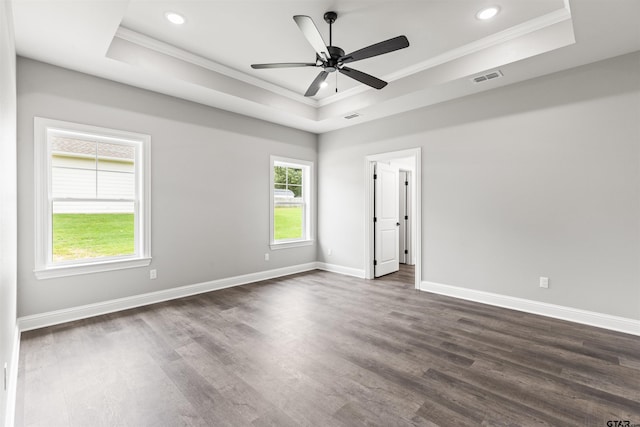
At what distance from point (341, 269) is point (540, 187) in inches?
138

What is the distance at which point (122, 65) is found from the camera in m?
3.35

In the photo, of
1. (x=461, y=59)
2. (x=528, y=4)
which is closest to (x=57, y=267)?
(x=461, y=59)

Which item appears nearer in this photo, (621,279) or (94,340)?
(94,340)

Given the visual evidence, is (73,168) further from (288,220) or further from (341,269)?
(341,269)

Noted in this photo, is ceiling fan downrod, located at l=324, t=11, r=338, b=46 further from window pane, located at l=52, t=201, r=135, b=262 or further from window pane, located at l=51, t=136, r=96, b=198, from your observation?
window pane, located at l=52, t=201, r=135, b=262

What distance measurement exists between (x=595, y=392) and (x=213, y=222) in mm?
4600

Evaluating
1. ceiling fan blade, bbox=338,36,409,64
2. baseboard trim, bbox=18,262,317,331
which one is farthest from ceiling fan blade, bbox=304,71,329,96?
baseboard trim, bbox=18,262,317,331

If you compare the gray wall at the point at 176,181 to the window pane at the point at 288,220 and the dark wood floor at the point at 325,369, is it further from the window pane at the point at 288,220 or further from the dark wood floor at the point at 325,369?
the dark wood floor at the point at 325,369

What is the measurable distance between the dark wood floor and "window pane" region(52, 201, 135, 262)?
830 millimetres

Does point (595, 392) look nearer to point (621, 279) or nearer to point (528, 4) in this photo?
point (621, 279)

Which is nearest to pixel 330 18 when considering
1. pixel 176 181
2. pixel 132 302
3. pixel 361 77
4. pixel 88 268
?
pixel 361 77

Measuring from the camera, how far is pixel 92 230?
3.73 metres

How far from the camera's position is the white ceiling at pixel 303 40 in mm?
2691

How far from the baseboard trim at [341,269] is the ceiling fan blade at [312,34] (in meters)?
3.88
